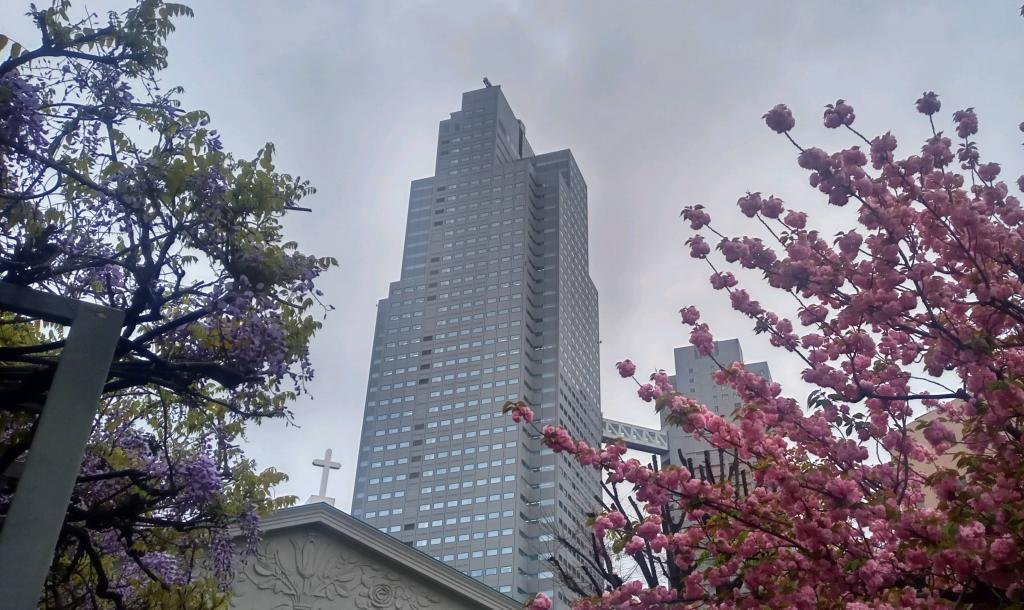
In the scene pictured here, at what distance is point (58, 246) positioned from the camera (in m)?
6.93

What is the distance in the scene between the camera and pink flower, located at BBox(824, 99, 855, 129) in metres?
9.31

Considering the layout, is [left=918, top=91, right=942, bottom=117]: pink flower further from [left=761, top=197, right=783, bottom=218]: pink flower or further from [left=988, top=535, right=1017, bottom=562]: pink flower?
[left=988, top=535, right=1017, bottom=562]: pink flower

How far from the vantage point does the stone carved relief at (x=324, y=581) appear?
16.7 meters

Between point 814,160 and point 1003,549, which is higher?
point 814,160

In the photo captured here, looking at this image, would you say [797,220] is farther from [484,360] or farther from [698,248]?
[484,360]

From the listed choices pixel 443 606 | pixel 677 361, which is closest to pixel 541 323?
pixel 677 361

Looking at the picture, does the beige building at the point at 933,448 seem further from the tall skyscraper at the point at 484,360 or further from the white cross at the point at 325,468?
the tall skyscraper at the point at 484,360

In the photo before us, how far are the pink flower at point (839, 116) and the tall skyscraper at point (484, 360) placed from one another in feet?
311

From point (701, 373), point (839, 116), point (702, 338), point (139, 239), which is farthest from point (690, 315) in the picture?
point (701, 373)

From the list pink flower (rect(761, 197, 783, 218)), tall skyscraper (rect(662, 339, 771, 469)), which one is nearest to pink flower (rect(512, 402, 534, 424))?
pink flower (rect(761, 197, 783, 218))

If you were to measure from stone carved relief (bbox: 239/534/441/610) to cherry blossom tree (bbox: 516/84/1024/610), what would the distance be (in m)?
8.33

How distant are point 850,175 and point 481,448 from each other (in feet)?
368

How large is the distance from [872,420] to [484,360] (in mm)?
119795

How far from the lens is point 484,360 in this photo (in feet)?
421
